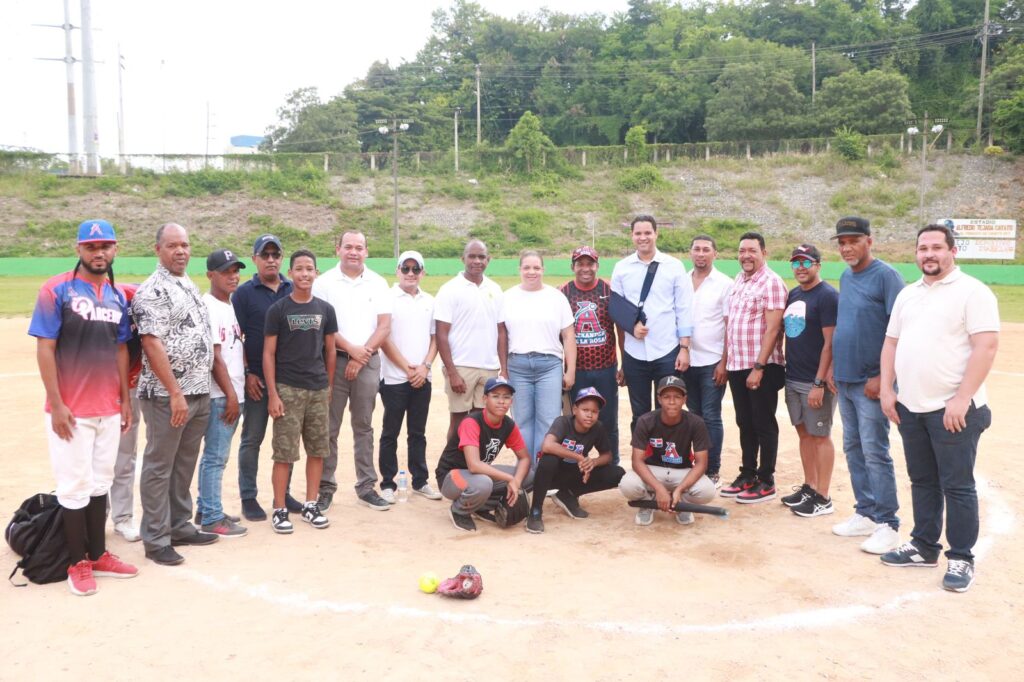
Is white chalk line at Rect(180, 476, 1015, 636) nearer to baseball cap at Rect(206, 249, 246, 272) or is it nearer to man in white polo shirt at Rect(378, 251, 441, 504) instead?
man in white polo shirt at Rect(378, 251, 441, 504)

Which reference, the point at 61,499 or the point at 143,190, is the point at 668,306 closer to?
the point at 61,499

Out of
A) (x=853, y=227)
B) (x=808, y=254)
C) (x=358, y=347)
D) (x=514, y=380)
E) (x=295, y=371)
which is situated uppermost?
(x=853, y=227)

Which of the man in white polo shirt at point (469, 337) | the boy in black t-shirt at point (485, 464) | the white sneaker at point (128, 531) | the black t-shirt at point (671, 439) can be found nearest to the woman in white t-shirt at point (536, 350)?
the man in white polo shirt at point (469, 337)

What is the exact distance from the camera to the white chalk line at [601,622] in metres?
4.48


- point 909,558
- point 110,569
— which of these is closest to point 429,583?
point 110,569

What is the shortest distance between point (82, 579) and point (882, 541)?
17.2 ft

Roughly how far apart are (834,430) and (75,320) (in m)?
7.68

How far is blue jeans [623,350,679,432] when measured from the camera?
694 centimetres

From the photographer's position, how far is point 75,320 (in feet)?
15.9

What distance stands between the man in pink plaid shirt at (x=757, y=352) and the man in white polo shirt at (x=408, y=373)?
8.50ft

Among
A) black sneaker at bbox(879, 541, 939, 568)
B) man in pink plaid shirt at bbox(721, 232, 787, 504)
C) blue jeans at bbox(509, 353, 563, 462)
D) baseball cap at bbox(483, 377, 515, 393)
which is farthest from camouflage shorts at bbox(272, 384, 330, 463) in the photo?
black sneaker at bbox(879, 541, 939, 568)

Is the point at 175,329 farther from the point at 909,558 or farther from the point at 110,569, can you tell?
the point at 909,558

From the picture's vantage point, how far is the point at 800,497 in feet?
21.9

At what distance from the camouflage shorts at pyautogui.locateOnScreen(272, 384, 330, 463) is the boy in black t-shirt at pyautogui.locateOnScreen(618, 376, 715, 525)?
95.1 inches
